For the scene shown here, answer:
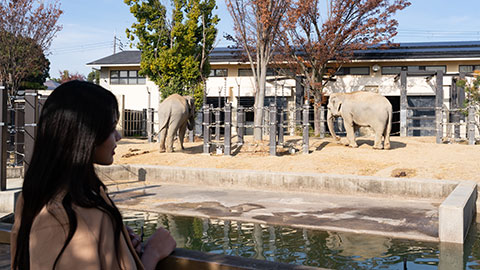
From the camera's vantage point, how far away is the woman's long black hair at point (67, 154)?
1317mm

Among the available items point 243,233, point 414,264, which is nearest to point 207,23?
point 243,233

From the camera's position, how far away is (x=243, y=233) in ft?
18.1

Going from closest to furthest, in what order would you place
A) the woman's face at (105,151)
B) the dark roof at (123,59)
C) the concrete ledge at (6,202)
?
the woman's face at (105,151), the concrete ledge at (6,202), the dark roof at (123,59)

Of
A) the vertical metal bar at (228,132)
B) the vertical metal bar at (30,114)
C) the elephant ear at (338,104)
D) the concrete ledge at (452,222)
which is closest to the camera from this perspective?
the concrete ledge at (452,222)

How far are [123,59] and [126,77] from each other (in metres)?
1.62

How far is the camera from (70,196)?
130 cm

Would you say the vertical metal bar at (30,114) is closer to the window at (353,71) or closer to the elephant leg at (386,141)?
the elephant leg at (386,141)

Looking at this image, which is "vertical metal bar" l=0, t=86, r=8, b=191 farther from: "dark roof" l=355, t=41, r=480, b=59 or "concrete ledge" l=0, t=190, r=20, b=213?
"dark roof" l=355, t=41, r=480, b=59

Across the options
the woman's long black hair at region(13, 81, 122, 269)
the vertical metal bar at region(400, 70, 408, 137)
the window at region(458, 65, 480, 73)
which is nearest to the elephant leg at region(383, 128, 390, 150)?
the vertical metal bar at region(400, 70, 408, 137)

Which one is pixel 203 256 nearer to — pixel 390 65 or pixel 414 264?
pixel 414 264

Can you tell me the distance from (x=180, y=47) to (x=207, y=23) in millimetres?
1980

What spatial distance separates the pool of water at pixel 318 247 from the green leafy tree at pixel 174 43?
12973 mm

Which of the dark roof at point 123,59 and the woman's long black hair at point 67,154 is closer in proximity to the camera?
the woman's long black hair at point 67,154

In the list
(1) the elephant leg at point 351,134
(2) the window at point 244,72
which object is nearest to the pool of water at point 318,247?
(1) the elephant leg at point 351,134
